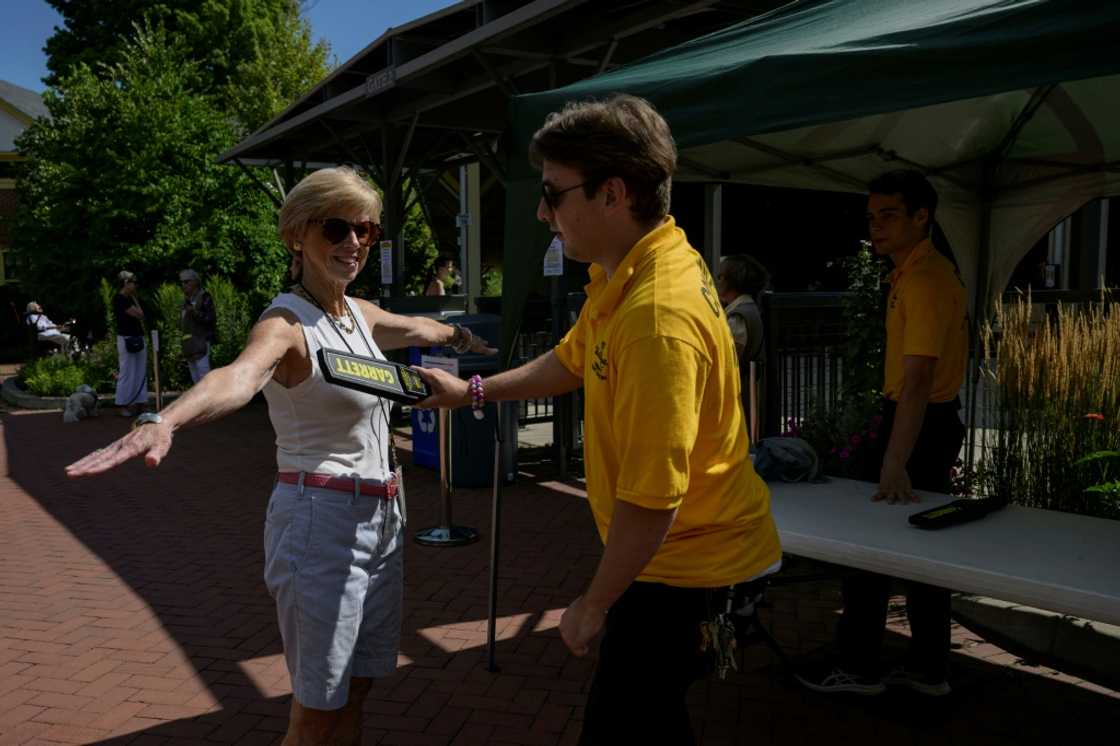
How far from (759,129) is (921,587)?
5.86ft

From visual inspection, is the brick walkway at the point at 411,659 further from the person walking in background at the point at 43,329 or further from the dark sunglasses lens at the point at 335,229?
the person walking in background at the point at 43,329

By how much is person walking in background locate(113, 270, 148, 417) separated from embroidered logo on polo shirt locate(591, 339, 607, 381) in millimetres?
11877

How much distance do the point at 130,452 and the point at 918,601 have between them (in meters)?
2.89

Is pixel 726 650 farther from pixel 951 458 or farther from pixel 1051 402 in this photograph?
pixel 1051 402

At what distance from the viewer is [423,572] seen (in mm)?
5543

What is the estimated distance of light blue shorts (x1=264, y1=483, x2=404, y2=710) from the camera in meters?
2.29

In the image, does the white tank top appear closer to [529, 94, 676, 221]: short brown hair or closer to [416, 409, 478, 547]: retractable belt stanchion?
[529, 94, 676, 221]: short brown hair

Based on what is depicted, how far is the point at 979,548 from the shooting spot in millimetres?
2881

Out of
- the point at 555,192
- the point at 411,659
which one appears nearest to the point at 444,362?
the point at 411,659

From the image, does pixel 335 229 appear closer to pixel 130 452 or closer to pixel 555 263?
pixel 130 452

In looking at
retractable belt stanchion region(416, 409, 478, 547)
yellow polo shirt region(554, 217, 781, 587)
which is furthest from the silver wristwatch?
retractable belt stanchion region(416, 409, 478, 547)

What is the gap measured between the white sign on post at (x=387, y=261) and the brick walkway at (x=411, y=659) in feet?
16.8

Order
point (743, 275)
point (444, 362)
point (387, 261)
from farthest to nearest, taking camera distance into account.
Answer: point (387, 261) < point (743, 275) < point (444, 362)

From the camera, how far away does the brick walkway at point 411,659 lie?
3.53 meters
